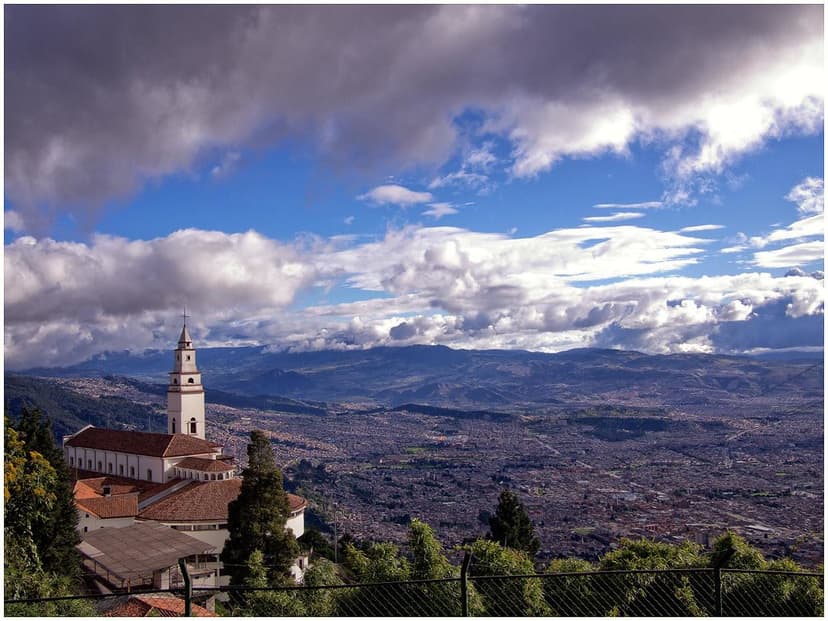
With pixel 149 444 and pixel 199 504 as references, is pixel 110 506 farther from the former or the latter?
pixel 149 444

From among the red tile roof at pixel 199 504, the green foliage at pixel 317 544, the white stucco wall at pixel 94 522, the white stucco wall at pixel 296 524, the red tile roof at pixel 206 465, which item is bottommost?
the green foliage at pixel 317 544

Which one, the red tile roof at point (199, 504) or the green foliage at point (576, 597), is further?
the red tile roof at point (199, 504)

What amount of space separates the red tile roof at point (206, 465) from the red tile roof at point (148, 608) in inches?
1007

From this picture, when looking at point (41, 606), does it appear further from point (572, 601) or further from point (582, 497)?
point (582, 497)

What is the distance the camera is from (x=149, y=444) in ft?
165

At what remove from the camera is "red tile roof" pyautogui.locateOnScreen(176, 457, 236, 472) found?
44.1 m

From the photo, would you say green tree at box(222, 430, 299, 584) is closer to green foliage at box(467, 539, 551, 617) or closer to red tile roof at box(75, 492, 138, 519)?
green foliage at box(467, 539, 551, 617)

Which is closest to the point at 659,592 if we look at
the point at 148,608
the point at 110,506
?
the point at 148,608

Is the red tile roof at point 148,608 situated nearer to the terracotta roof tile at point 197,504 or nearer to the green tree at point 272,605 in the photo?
the green tree at point 272,605

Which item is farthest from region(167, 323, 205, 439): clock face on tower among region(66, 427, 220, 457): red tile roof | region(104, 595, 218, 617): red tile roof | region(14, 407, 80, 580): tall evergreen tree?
region(104, 595, 218, 617): red tile roof

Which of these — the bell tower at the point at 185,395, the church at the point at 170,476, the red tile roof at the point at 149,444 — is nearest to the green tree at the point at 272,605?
the church at the point at 170,476

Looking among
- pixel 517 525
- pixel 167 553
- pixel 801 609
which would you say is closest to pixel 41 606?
pixel 167 553

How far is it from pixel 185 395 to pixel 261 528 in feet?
105

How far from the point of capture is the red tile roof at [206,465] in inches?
1735
